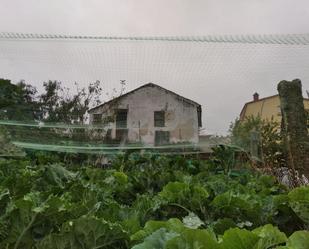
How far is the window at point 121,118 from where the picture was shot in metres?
9.04

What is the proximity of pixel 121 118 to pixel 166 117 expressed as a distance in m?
1.62

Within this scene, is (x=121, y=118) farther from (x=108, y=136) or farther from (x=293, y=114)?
(x=293, y=114)

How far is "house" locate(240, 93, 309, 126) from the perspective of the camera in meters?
8.14

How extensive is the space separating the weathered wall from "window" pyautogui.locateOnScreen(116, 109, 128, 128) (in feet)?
0.32

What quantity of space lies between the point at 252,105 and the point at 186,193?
6.87 meters

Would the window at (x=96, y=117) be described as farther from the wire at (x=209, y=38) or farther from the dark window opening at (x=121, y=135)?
the wire at (x=209, y=38)

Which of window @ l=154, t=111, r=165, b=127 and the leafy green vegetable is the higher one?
window @ l=154, t=111, r=165, b=127

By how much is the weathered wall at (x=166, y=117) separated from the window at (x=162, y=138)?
63mm

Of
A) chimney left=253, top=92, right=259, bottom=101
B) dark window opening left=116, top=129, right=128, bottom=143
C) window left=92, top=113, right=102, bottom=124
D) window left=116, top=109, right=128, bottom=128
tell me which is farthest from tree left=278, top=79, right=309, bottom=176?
window left=92, top=113, right=102, bottom=124

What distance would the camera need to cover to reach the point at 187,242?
37.6 inches

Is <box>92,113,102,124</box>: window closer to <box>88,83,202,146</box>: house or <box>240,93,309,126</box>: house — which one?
<box>88,83,202,146</box>: house

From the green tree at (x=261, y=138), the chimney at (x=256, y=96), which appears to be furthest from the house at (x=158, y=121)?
the chimney at (x=256, y=96)

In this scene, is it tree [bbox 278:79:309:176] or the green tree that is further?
the green tree

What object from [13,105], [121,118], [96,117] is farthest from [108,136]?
[96,117]
